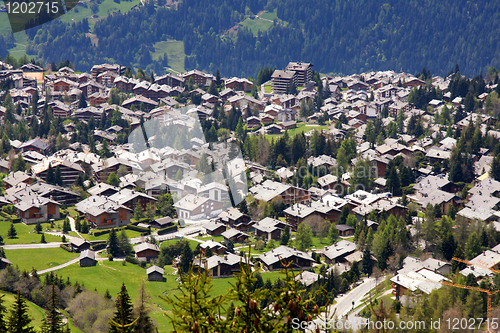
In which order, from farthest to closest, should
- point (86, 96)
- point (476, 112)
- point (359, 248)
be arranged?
point (86, 96)
point (476, 112)
point (359, 248)

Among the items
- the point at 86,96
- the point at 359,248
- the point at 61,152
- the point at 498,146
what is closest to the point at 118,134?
the point at 61,152

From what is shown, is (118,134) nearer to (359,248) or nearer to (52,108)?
(52,108)

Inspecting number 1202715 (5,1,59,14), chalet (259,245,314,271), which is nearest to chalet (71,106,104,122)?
chalet (259,245,314,271)

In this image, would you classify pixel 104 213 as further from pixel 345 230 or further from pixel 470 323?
pixel 470 323

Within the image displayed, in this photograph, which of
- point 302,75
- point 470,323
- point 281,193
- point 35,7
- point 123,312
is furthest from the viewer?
point 35,7

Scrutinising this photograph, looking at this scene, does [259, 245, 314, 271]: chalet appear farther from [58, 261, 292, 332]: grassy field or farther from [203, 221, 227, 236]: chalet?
[203, 221, 227, 236]: chalet

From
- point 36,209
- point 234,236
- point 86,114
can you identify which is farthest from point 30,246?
point 86,114

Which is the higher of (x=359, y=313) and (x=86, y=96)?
(x=359, y=313)
